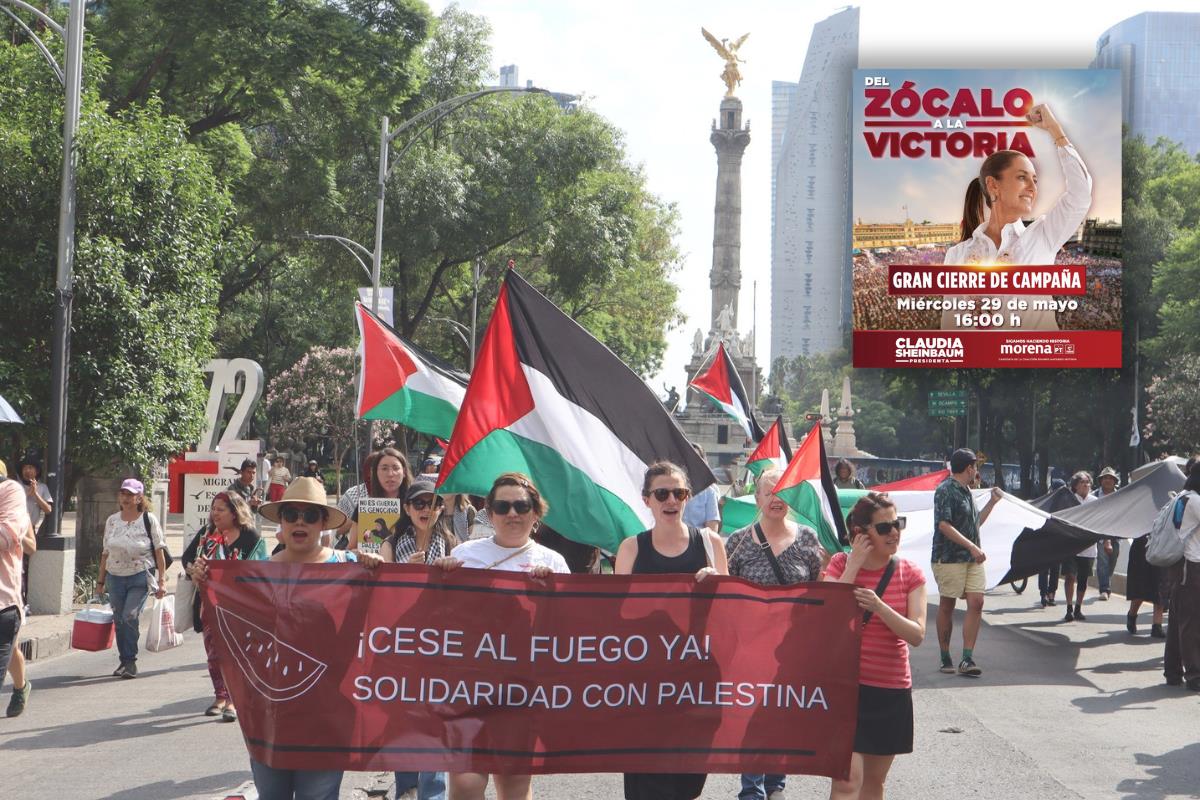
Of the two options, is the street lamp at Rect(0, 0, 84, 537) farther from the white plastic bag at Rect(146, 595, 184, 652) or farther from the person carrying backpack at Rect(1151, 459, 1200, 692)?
the person carrying backpack at Rect(1151, 459, 1200, 692)

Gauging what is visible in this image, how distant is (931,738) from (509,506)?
4263 mm

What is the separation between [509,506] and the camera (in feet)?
18.9

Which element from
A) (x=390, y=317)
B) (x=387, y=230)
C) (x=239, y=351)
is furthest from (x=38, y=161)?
(x=239, y=351)

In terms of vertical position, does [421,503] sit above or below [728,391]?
below

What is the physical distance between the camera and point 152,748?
8477mm

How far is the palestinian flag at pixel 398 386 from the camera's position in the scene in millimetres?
9688

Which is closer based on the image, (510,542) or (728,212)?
(510,542)

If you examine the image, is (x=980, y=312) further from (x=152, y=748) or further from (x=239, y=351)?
(x=239, y=351)

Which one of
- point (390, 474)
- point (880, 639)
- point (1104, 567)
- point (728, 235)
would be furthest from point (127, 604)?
point (728, 235)

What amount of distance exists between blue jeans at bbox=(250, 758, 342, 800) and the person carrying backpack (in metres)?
7.96

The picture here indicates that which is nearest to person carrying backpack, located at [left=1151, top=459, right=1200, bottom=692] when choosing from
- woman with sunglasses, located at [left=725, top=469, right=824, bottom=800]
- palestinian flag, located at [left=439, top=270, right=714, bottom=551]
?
woman with sunglasses, located at [left=725, top=469, right=824, bottom=800]

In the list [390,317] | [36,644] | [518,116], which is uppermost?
[518,116]

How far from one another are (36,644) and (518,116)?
984 inches

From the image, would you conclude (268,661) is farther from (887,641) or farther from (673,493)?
(887,641)
